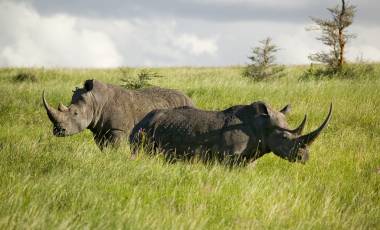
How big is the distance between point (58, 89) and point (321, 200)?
37.2ft

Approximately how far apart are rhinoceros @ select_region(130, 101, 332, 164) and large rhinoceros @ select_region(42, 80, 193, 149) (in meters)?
1.61

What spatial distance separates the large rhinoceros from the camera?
346 inches

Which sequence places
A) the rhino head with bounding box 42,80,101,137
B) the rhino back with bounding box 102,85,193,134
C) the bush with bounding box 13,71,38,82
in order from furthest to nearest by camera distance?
the bush with bounding box 13,71,38,82 → the rhino back with bounding box 102,85,193,134 → the rhino head with bounding box 42,80,101,137

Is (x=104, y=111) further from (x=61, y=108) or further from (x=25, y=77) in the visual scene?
(x=25, y=77)

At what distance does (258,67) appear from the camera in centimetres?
2286

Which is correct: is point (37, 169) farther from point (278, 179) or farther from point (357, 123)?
point (357, 123)

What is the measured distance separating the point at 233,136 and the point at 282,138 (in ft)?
1.81

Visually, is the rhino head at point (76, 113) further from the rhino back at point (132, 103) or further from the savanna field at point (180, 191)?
the savanna field at point (180, 191)

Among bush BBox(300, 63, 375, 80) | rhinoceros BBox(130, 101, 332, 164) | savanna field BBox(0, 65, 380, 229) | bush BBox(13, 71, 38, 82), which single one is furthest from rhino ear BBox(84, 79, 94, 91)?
bush BBox(13, 71, 38, 82)

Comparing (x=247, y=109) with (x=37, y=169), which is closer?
(x=37, y=169)

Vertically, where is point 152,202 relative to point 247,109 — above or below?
below

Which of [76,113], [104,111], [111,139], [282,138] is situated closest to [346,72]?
[104,111]

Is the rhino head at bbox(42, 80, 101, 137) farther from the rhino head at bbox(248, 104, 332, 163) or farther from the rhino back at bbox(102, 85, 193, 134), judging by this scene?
the rhino head at bbox(248, 104, 332, 163)

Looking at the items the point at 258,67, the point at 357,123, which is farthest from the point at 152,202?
the point at 258,67
